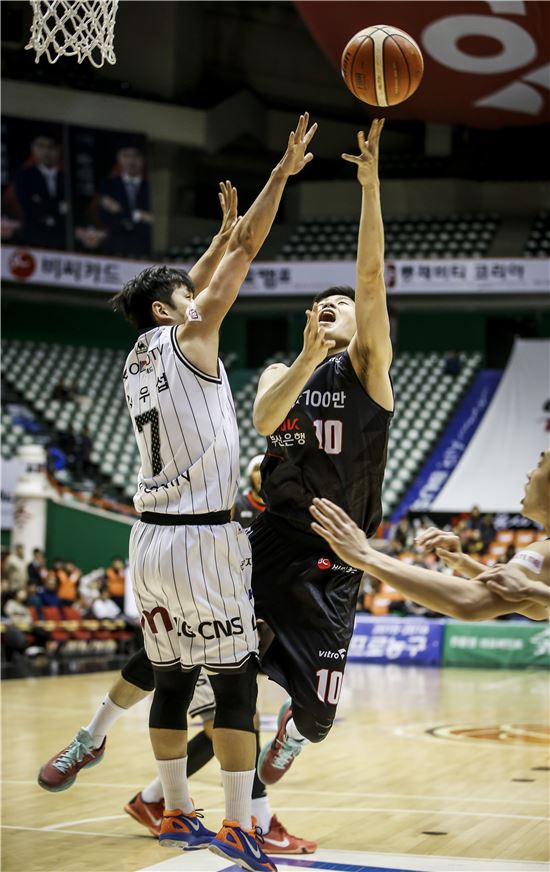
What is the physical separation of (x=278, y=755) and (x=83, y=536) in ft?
61.1

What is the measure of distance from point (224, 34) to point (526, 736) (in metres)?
25.5

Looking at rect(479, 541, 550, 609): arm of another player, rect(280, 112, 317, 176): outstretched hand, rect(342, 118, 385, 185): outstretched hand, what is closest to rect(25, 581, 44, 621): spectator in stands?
rect(280, 112, 317, 176): outstretched hand

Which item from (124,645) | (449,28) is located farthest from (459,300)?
(124,645)

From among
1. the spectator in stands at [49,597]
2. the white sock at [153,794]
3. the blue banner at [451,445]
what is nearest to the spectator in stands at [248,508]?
the white sock at [153,794]

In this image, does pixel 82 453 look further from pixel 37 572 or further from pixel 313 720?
pixel 313 720

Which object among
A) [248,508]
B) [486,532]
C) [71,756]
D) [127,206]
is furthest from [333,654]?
[127,206]

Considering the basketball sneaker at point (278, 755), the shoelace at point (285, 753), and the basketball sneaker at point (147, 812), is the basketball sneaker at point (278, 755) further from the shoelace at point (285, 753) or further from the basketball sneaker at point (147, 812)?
the basketball sneaker at point (147, 812)

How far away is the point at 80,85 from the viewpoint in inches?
1145

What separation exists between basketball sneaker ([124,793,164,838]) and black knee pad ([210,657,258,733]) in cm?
180

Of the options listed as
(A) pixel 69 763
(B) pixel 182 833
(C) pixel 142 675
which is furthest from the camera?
(C) pixel 142 675

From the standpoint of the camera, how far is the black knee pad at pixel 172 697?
187 inches

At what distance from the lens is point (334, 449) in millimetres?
4902

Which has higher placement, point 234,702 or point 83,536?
point 234,702

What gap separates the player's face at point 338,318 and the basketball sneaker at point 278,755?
5.91 feet
